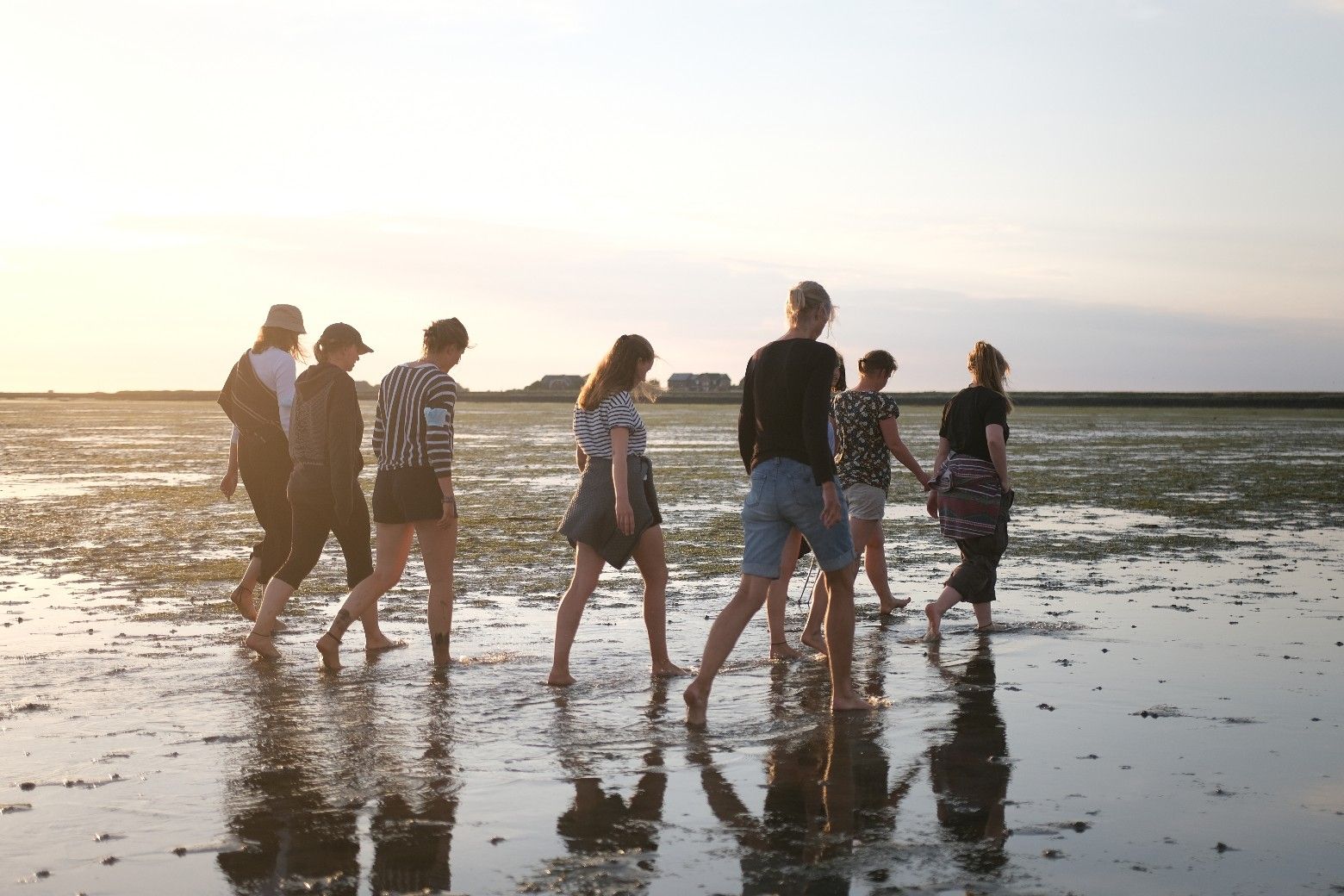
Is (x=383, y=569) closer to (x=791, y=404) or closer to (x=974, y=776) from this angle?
(x=791, y=404)

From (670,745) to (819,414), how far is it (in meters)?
1.58

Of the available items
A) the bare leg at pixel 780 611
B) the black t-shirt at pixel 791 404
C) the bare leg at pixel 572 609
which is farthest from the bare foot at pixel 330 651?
the black t-shirt at pixel 791 404

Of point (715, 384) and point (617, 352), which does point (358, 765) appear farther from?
point (715, 384)

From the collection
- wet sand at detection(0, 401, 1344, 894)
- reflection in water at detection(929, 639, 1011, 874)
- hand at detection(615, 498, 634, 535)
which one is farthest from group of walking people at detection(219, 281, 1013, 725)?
reflection in water at detection(929, 639, 1011, 874)

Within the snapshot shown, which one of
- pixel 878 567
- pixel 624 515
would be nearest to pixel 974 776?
pixel 624 515

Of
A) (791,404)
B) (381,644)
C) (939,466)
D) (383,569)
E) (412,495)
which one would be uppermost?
(791,404)

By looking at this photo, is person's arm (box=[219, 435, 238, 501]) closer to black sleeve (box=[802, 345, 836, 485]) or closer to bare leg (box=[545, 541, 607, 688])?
bare leg (box=[545, 541, 607, 688])

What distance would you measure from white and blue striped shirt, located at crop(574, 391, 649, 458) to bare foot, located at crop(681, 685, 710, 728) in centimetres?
141

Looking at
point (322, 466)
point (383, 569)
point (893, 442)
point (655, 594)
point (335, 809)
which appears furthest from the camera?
point (893, 442)

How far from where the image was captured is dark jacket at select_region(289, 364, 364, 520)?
803cm

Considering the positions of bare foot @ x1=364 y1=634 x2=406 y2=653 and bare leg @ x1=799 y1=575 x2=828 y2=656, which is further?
bare leg @ x1=799 y1=575 x2=828 y2=656

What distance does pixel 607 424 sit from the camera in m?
7.38

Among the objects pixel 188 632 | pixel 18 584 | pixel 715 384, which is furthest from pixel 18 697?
pixel 715 384

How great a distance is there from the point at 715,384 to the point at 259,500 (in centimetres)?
18824
